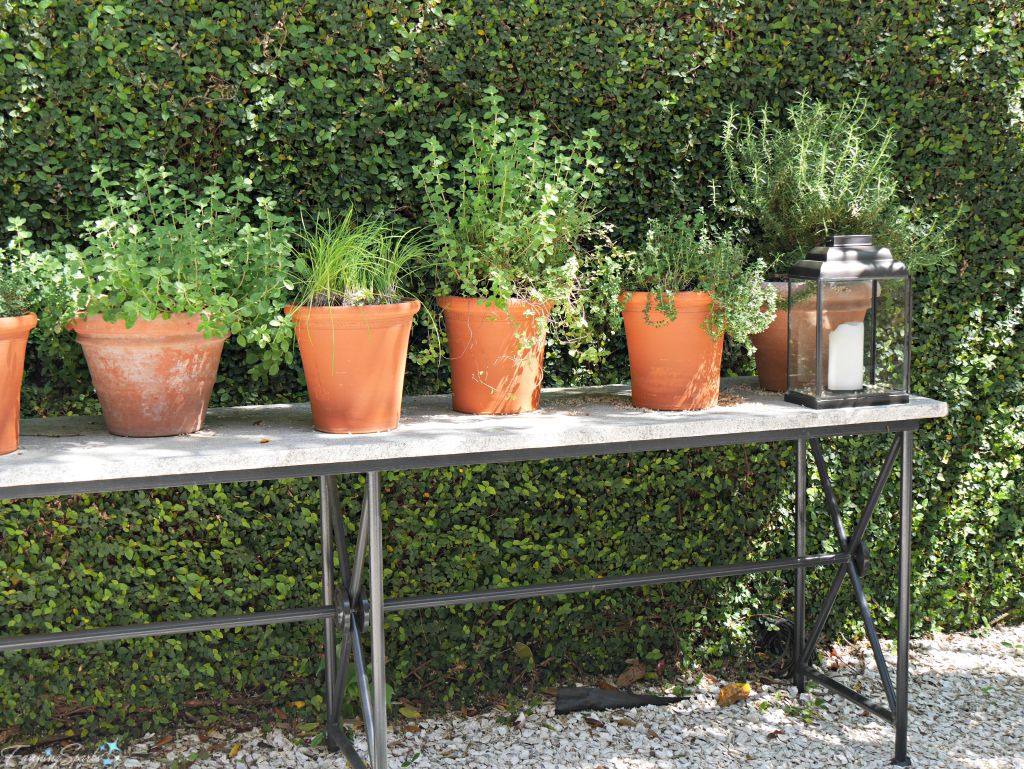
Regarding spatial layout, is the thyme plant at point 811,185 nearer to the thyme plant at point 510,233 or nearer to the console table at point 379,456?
the console table at point 379,456

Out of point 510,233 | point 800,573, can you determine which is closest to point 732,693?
point 800,573

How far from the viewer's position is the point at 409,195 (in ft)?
8.36

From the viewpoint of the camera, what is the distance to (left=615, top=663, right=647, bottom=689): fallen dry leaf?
2938 millimetres

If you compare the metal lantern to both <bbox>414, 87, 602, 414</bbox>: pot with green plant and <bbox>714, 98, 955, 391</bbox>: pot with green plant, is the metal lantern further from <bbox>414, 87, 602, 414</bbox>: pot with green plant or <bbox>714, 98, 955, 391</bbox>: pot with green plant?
<bbox>414, 87, 602, 414</bbox>: pot with green plant

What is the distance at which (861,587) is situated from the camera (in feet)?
8.74

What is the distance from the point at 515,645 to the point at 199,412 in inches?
53.2

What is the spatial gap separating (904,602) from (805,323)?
2.81 ft

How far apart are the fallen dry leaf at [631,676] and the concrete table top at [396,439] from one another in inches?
40.7

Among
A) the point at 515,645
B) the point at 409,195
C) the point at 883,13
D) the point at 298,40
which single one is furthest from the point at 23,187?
the point at 883,13

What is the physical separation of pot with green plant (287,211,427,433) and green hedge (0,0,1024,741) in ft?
1.82

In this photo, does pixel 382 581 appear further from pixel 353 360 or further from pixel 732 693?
pixel 732 693

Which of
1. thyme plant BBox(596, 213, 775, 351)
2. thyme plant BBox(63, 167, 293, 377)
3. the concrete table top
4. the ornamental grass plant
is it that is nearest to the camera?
the concrete table top

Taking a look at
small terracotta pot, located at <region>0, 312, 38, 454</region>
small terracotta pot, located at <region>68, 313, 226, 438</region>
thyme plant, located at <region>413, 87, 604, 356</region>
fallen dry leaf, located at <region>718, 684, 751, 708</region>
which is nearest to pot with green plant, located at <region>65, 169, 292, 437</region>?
small terracotta pot, located at <region>68, 313, 226, 438</region>

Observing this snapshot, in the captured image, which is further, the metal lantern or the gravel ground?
the gravel ground
